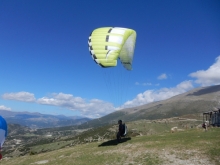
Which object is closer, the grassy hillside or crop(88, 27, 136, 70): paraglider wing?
the grassy hillside

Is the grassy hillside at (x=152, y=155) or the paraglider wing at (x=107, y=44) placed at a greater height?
the paraglider wing at (x=107, y=44)

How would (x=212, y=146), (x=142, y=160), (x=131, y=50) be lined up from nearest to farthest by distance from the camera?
Result: 1. (x=142, y=160)
2. (x=212, y=146)
3. (x=131, y=50)

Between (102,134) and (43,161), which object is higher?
(43,161)

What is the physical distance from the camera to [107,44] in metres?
26.4

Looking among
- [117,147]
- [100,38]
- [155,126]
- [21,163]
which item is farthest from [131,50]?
[155,126]

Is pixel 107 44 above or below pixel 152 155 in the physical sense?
above

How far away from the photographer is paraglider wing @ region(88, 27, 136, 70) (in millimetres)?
25530

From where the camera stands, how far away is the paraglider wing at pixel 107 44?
83.8 ft

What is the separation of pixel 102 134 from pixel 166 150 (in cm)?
16858

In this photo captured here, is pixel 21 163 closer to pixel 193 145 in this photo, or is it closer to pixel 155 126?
pixel 193 145

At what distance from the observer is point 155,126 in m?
171

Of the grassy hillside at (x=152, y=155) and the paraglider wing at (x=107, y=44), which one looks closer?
the grassy hillside at (x=152, y=155)

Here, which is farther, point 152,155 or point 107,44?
point 107,44

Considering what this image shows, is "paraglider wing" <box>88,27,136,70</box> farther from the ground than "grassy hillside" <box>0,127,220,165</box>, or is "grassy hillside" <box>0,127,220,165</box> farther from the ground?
"paraglider wing" <box>88,27,136,70</box>
